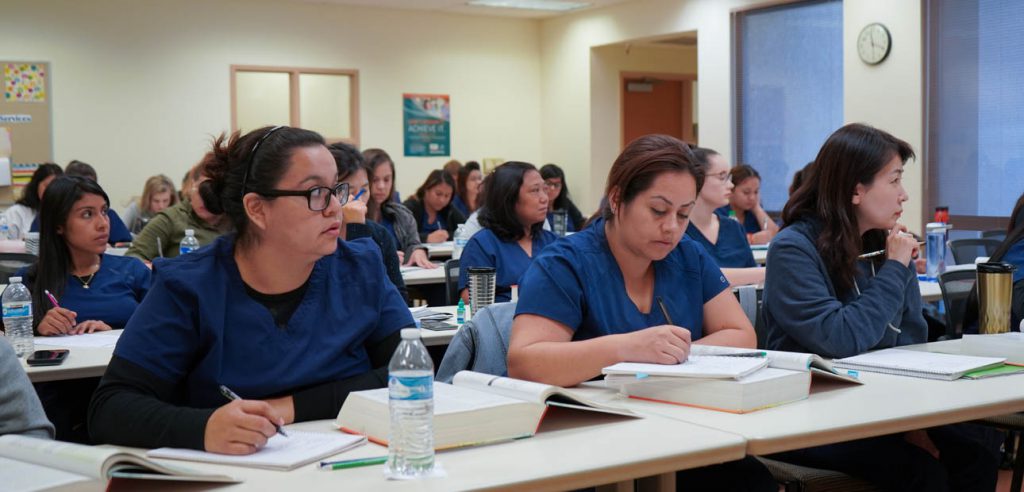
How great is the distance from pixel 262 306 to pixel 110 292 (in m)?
2.03

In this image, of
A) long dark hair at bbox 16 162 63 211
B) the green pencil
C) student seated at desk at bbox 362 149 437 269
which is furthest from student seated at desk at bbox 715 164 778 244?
the green pencil

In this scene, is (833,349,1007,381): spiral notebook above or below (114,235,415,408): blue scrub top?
below

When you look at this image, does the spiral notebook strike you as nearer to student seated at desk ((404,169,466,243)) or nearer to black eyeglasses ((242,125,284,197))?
black eyeglasses ((242,125,284,197))

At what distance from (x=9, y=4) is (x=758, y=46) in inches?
265

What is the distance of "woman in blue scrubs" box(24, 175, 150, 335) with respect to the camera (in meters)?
3.87

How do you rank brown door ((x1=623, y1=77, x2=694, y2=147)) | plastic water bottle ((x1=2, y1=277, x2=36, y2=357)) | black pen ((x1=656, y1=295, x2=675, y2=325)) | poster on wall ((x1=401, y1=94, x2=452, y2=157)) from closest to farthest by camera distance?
1. black pen ((x1=656, y1=295, x2=675, y2=325))
2. plastic water bottle ((x1=2, y1=277, x2=36, y2=357))
3. poster on wall ((x1=401, y1=94, x2=452, y2=157))
4. brown door ((x1=623, y1=77, x2=694, y2=147))

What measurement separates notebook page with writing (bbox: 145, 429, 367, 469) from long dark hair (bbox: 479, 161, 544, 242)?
3.00 m

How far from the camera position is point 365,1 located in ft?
35.5

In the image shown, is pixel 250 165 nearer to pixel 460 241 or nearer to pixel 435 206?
pixel 460 241

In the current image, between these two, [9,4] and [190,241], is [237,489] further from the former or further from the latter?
[9,4]

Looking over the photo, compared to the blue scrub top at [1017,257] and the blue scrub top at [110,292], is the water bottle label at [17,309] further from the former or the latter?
the blue scrub top at [1017,257]

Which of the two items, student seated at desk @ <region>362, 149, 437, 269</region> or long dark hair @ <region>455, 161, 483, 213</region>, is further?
long dark hair @ <region>455, 161, 483, 213</region>

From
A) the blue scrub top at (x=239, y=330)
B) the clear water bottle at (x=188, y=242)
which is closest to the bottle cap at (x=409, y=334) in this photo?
the blue scrub top at (x=239, y=330)

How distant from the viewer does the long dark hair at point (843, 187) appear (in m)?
2.90
